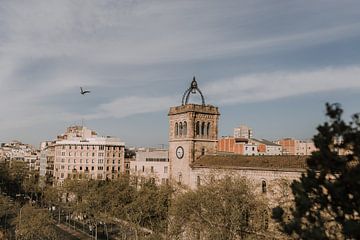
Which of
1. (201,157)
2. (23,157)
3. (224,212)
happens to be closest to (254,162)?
(224,212)

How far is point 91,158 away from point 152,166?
2724 cm

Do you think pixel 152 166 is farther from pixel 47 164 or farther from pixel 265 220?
pixel 47 164

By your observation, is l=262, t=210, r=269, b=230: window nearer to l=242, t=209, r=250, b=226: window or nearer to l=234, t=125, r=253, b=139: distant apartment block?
l=242, t=209, r=250, b=226: window

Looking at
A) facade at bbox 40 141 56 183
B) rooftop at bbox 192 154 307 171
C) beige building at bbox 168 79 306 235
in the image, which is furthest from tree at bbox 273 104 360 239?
facade at bbox 40 141 56 183

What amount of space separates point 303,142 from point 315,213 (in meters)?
168

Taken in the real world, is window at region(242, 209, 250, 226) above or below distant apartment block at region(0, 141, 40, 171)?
below

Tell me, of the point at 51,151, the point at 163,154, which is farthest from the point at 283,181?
the point at 51,151

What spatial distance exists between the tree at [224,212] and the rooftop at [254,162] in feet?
9.32

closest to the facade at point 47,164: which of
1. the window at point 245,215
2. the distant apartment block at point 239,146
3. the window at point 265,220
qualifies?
the distant apartment block at point 239,146

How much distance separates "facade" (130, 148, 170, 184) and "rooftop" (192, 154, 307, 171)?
2957 cm

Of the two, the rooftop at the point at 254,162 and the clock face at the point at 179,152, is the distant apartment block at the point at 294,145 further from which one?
the rooftop at the point at 254,162

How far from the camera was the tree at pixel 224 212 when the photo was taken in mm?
37650

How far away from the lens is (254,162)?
44594 millimetres

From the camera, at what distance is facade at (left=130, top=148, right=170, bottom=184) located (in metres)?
84.3
